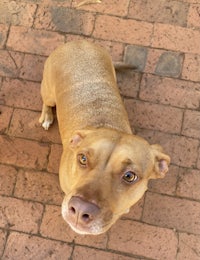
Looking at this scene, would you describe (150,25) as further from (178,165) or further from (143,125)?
(178,165)

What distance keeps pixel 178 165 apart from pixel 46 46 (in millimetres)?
2610

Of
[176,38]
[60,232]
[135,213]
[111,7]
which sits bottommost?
[60,232]

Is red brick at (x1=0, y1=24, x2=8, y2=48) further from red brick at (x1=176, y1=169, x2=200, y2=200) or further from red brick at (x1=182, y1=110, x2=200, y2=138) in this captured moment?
red brick at (x1=176, y1=169, x2=200, y2=200)

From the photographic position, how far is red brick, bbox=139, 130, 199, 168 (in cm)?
540

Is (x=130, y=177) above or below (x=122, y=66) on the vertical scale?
below

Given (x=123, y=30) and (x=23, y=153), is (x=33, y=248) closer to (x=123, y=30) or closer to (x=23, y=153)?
(x=23, y=153)

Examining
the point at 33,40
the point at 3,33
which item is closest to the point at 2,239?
the point at 33,40

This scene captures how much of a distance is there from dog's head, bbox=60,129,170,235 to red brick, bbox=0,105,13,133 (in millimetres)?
1783

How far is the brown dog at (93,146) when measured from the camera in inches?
134

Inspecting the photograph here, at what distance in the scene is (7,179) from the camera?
17.2 feet

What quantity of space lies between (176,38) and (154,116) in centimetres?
133

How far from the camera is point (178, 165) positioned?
5.37 metres

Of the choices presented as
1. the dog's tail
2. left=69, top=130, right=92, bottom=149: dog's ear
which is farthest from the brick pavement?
left=69, top=130, right=92, bottom=149: dog's ear

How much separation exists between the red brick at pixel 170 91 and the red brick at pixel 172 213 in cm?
138
